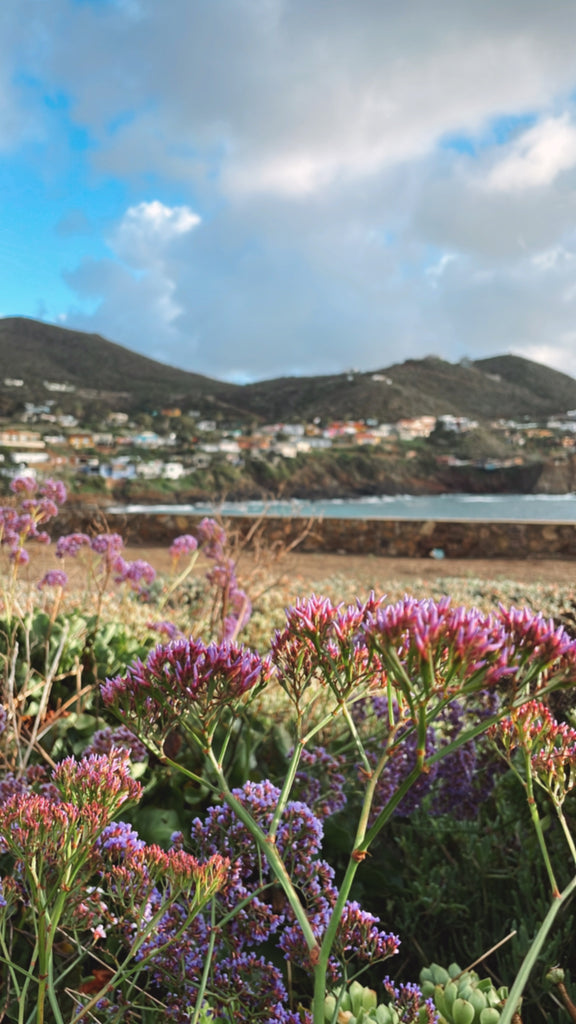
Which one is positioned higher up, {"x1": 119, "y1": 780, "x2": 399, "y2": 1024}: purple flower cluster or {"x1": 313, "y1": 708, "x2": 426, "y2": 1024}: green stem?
{"x1": 313, "y1": 708, "x2": 426, "y2": 1024}: green stem

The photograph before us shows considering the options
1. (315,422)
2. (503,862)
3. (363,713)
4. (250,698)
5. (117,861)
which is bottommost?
(503,862)

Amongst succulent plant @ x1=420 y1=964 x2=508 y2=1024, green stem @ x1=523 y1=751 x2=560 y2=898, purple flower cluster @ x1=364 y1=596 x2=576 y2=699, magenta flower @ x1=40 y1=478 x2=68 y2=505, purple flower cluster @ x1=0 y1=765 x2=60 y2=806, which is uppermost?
magenta flower @ x1=40 y1=478 x2=68 y2=505

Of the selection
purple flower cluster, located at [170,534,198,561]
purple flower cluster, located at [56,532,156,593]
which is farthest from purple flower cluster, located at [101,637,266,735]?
purple flower cluster, located at [170,534,198,561]

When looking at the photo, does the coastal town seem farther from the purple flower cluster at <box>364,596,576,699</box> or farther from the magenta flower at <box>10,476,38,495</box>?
the purple flower cluster at <box>364,596,576,699</box>

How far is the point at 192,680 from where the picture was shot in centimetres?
82

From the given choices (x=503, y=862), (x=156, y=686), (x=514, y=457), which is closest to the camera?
(x=156, y=686)

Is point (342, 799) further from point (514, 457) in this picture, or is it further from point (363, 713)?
point (514, 457)

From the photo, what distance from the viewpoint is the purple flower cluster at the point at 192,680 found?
2.72 ft

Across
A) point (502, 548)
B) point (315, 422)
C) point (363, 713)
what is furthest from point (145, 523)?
point (315, 422)

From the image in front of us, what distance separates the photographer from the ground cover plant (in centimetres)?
74

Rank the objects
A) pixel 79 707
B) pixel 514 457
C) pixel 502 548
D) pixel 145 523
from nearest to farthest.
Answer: pixel 79 707 < pixel 502 548 < pixel 145 523 < pixel 514 457

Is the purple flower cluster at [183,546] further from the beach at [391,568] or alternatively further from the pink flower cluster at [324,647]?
the beach at [391,568]

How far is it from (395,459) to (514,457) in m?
10.9

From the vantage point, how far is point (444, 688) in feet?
2.39
